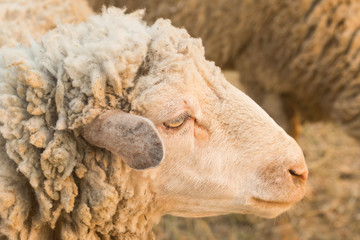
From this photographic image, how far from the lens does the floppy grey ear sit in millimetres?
1253

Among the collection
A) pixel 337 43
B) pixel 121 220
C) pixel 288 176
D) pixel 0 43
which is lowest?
pixel 121 220

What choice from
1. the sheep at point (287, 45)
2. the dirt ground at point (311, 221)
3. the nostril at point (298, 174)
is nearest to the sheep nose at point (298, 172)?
the nostril at point (298, 174)

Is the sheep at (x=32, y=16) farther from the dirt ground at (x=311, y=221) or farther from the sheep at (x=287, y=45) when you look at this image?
the dirt ground at (x=311, y=221)

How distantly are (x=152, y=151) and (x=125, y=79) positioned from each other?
27cm

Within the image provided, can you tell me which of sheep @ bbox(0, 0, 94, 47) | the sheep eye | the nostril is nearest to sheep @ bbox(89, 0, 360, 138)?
sheep @ bbox(0, 0, 94, 47)

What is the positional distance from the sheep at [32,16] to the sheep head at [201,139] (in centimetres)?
67

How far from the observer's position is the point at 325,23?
3.03m

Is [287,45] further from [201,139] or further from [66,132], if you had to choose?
[66,132]

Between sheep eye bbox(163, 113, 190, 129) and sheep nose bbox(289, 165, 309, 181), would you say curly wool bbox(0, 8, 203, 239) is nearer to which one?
sheep eye bbox(163, 113, 190, 129)

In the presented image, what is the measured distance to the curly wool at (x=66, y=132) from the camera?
137 centimetres

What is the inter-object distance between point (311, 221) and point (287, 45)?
147cm

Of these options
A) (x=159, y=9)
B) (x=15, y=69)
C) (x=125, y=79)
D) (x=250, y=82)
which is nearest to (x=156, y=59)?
(x=125, y=79)

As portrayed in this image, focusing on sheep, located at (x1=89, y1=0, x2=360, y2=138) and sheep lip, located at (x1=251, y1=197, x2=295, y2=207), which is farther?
sheep, located at (x1=89, y1=0, x2=360, y2=138)

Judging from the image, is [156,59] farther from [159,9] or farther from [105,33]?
[159,9]
